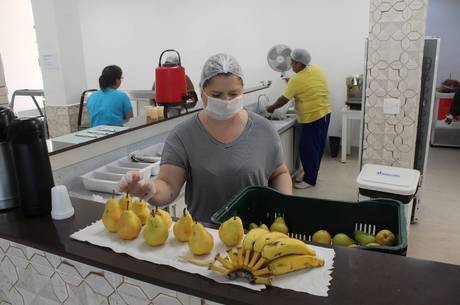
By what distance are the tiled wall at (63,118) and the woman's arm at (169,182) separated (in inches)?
115

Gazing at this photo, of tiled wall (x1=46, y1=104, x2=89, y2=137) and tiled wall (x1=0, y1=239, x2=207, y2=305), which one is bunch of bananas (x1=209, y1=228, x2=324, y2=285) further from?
tiled wall (x1=46, y1=104, x2=89, y2=137)

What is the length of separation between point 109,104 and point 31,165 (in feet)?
7.51

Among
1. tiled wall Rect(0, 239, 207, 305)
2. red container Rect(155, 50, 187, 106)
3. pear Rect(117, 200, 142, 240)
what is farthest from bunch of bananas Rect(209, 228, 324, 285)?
red container Rect(155, 50, 187, 106)

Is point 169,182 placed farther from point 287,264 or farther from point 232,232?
point 287,264

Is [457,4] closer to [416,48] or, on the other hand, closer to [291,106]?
[291,106]

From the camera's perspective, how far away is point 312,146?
14.3 feet

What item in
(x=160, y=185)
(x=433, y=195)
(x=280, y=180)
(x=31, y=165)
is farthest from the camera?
(x=433, y=195)

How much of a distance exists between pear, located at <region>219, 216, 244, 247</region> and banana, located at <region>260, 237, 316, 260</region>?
0.11 m

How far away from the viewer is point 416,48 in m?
2.99

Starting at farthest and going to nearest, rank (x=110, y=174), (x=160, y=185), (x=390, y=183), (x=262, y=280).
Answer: (x=390, y=183) → (x=110, y=174) → (x=160, y=185) → (x=262, y=280)

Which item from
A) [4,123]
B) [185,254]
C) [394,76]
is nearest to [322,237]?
[185,254]

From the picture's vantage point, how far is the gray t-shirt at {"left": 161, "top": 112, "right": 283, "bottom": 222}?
151 centimetres

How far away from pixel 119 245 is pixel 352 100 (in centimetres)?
A: 448

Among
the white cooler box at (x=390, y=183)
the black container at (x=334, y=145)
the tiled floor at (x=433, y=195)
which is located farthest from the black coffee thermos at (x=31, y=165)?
the black container at (x=334, y=145)
